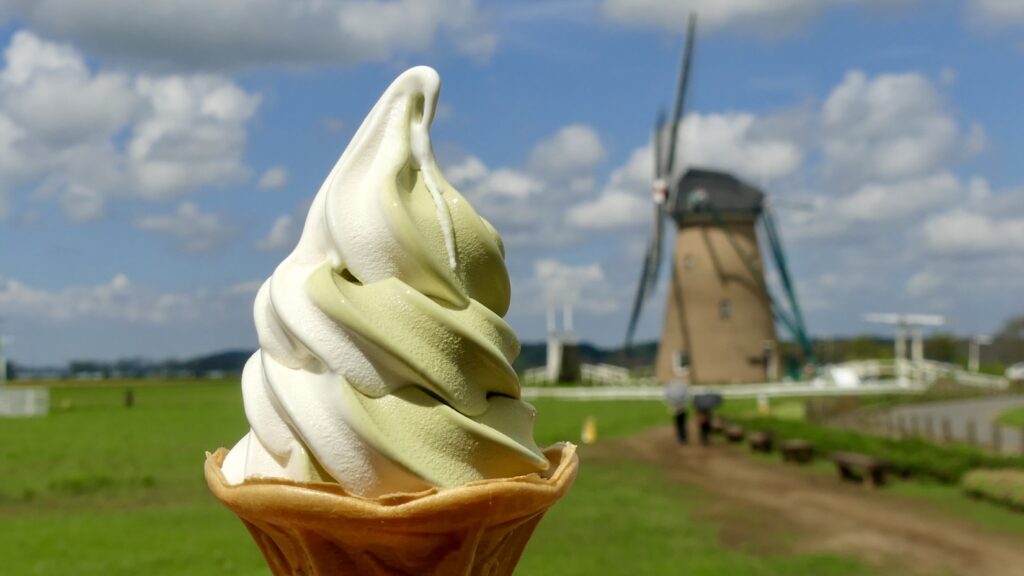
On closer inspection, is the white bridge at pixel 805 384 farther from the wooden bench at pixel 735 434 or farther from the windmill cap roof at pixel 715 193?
the wooden bench at pixel 735 434

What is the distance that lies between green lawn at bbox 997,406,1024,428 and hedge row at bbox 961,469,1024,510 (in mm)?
11854

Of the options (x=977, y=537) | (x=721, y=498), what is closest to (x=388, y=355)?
(x=977, y=537)

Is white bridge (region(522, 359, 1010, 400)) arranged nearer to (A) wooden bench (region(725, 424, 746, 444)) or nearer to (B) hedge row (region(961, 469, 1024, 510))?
(A) wooden bench (region(725, 424, 746, 444))

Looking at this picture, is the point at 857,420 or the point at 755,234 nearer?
the point at 857,420

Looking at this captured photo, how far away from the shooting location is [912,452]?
13.1m

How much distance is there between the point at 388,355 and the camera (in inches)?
98.5

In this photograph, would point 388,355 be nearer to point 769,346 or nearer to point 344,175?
point 344,175

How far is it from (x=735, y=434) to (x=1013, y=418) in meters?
9.52

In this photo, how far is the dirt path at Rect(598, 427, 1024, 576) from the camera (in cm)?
804

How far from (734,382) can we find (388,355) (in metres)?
33.5

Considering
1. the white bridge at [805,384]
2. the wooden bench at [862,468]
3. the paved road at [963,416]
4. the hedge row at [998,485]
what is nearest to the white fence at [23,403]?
the white bridge at [805,384]

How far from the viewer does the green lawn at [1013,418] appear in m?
21.7

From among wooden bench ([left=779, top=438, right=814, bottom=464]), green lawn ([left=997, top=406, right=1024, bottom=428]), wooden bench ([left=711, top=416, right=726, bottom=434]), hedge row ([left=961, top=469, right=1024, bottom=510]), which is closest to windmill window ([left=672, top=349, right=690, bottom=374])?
green lawn ([left=997, top=406, right=1024, bottom=428])

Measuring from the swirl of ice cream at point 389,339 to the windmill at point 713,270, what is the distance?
107 feet
